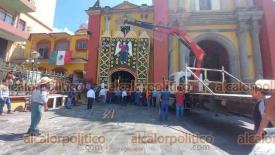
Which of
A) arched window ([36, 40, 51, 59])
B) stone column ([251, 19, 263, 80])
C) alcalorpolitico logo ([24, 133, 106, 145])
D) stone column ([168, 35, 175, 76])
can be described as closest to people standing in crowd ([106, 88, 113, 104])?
stone column ([168, 35, 175, 76])

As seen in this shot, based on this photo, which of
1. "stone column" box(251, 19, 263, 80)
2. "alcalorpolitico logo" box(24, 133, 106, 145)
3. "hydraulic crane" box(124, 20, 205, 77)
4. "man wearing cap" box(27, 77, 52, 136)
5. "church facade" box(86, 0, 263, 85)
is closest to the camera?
"alcalorpolitico logo" box(24, 133, 106, 145)

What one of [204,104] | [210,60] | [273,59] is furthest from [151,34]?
[204,104]

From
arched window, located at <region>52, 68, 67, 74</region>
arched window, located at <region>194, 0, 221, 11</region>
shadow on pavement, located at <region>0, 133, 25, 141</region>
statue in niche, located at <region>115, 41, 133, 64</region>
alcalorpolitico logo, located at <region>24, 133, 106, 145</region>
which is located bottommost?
alcalorpolitico logo, located at <region>24, 133, 106, 145</region>

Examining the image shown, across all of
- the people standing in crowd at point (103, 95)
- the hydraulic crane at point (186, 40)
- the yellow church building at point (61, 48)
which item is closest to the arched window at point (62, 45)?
the yellow church building at point (61, 48)

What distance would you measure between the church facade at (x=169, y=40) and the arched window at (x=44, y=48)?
935 centimetres

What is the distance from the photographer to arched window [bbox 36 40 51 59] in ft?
85.1

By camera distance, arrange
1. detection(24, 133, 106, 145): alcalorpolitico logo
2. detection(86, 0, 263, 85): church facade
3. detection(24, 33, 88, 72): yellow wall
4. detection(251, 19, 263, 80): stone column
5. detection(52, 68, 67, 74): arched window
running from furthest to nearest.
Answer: detection(52, 68, 67, 74): arched window < detection(24, 33, 88, 72): yellow wall < detection(86, 0, 263, 85): church facade < detection(251, 19, 263, 80): stone column < detection(24, 133, 106, 145): alcalorpolitico logo

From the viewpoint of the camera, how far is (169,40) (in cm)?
1684

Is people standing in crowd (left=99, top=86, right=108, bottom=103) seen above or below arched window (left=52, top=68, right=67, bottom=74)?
below

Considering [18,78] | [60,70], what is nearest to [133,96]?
[18,78]

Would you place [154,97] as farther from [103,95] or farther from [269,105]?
[269,105]

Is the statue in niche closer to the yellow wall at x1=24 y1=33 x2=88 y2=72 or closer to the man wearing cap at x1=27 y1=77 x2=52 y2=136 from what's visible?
the yellow wall at x1=24 y1=33 x2=88 y2=72

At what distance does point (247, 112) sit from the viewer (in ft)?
17.8

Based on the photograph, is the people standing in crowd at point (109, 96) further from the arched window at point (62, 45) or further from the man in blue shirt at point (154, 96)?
the arched window at point (62, 45)
